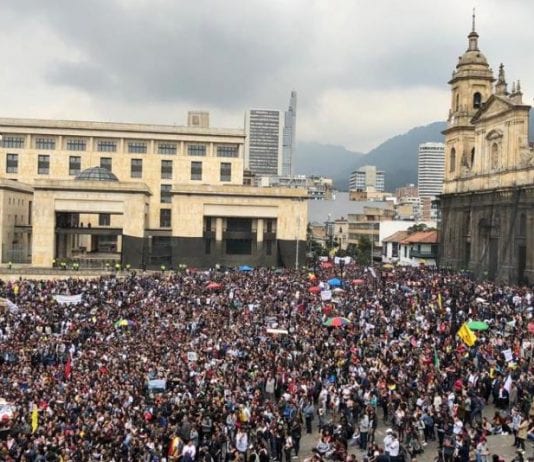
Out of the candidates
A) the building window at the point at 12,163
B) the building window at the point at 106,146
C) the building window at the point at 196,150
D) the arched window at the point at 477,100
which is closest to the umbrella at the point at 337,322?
the arched window at the point at 477,100

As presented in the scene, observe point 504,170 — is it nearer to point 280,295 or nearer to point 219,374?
point 280,295

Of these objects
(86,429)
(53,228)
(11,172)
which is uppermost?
(11,172)

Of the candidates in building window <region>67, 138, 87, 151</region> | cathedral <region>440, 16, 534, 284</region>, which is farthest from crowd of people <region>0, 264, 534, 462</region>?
building window <region>67, 138, 87, 151</region>

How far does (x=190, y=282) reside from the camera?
47.9m

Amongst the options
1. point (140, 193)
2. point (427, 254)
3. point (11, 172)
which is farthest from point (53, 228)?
point (427, 254)

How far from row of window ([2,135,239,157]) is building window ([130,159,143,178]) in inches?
43.4

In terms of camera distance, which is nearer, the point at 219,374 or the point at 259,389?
the point at 259,389

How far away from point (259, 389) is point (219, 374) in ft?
7.38

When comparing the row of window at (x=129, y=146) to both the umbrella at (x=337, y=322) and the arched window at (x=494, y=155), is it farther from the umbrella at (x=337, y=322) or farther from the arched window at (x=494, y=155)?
the umbrella at (x=337, y=322)

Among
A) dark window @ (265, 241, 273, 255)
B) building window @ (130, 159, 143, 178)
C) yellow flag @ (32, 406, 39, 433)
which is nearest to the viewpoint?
yellow flag @ (32, 406, 39, 433)

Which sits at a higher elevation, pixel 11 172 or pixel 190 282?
pixel 11 172

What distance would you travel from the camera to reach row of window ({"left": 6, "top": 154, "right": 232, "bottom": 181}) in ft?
263

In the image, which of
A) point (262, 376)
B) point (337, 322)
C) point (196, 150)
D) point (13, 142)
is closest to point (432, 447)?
point (262, 376)

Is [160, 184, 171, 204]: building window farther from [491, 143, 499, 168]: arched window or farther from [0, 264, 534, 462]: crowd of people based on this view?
[0, 264, 534, 462]: crowd of people
